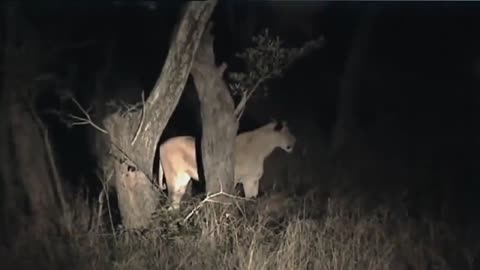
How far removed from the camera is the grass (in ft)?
26.0

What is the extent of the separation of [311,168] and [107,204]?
532 cm

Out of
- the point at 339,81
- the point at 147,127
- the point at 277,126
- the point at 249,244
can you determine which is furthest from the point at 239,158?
the point at 339,81

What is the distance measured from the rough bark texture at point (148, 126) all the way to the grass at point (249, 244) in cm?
32

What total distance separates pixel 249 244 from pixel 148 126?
5.53 feet

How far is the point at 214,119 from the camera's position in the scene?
962cm

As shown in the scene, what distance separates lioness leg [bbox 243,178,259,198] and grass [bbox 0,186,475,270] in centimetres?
196

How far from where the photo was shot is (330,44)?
951 inches

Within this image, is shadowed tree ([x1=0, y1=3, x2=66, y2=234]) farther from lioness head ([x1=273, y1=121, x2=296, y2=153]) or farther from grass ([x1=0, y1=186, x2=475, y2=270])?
lioness head ([x1=273, y1=121, x2=296, y2=153])

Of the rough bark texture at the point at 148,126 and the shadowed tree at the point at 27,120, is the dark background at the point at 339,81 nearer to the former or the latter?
the shadowed tree at the point at 27,120

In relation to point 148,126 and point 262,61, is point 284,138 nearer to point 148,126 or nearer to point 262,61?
point 262,61

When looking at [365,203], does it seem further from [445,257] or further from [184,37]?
[184,37]

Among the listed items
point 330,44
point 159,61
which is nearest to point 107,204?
point 159,61

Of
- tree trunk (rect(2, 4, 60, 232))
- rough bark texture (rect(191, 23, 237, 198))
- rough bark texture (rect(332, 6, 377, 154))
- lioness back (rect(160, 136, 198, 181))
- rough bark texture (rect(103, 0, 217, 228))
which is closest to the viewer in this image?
rough bark texture (rect(103, 0, 217, 228))

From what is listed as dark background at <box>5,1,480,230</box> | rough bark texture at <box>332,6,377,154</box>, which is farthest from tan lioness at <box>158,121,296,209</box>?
rough bark texture at <box>332,6,377,154</box>
